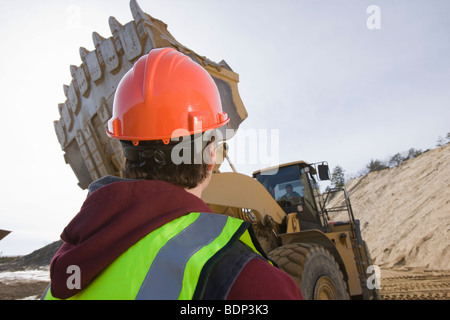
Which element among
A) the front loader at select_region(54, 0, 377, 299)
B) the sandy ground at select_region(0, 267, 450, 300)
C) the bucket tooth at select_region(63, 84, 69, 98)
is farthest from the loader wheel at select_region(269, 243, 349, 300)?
the sandy ground at select_region(0, 267, 450, 300)

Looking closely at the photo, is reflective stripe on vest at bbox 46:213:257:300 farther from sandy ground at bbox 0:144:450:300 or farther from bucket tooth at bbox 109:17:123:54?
sandy ground at bbox 0:144:450:300

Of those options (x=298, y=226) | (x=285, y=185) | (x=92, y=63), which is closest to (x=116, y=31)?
(x=92, y=63)

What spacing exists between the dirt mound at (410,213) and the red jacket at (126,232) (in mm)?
18009

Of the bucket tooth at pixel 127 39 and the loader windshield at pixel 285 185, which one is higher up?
the bucket tooth at pixel 127 39

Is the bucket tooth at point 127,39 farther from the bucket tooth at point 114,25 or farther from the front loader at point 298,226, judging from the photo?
the front loader at point 298,226

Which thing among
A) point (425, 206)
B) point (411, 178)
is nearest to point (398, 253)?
point (425, 206)

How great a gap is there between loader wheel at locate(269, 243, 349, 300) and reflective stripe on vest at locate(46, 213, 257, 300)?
3007mm

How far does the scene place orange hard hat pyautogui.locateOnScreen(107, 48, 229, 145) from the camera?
1437 millimetres

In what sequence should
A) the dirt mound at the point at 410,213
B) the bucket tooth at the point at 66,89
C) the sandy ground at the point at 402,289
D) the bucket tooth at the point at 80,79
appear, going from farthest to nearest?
the dirt mound at the point at 410,213
the sandy ground at the point at 402,289
the bucket tooth at the point at 66,89
the bucket tooth at the point at 80,79

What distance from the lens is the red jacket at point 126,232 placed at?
2.82 ft

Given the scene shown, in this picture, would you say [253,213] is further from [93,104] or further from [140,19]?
[140,19]

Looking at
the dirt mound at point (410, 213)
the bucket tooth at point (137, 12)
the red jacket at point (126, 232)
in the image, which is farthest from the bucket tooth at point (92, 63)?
the dirt mound at point (410, 213)

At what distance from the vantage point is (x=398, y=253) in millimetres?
19422
